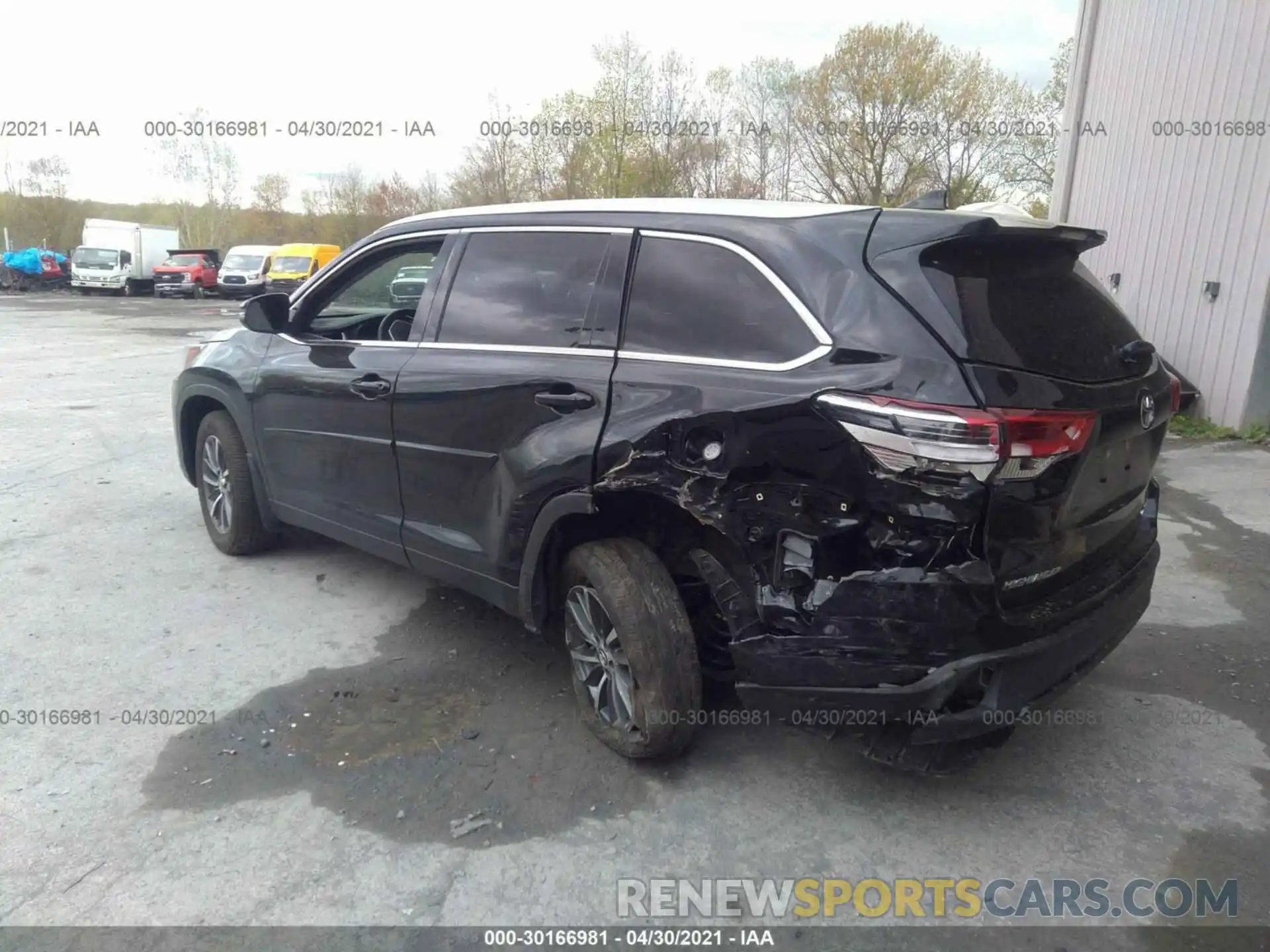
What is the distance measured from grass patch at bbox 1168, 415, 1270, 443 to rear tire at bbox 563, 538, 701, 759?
23.4 feet

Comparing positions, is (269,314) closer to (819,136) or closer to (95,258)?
(819,136)

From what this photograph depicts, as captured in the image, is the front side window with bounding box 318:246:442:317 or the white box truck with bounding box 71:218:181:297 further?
the white box truck with bounding box 71:218:181:297

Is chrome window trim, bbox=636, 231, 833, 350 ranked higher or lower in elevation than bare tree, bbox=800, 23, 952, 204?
lower

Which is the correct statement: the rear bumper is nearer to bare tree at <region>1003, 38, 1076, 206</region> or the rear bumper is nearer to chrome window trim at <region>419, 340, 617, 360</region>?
chrome window trim at <region>419, 340, 617, 360</region>

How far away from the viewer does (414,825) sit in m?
2.93

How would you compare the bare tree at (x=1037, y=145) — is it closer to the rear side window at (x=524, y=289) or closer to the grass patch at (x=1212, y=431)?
the grass patch at (x=1212, y=431)

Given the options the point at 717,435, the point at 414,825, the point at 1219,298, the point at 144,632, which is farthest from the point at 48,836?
the point at 1219,298

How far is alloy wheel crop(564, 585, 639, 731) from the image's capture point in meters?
3.19

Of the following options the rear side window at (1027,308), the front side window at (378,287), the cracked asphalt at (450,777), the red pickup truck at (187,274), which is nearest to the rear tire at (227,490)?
the cracked asphalt at (450,777)

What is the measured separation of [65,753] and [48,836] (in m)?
0.54

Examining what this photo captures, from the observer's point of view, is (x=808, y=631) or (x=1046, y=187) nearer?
(x=808, y=631)

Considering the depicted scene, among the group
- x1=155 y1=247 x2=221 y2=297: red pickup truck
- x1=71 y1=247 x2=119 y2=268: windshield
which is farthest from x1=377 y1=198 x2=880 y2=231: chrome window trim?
x1=71 y1=247 x2=119 y2=268: windshield

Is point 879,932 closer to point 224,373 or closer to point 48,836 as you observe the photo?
point 48,836

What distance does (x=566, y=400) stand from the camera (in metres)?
3.22
